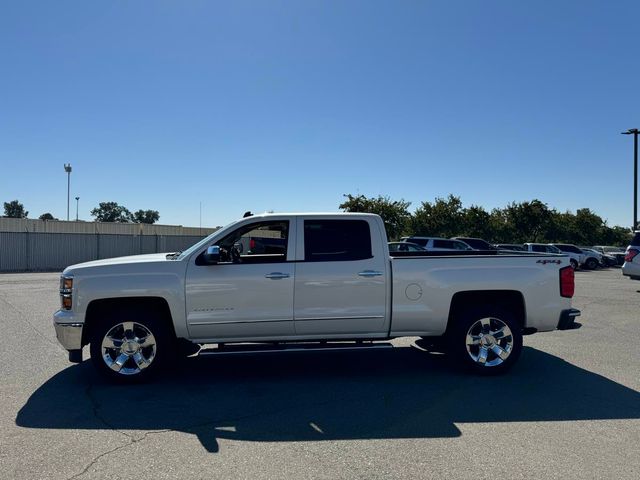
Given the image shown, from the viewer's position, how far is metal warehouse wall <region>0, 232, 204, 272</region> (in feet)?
97.3

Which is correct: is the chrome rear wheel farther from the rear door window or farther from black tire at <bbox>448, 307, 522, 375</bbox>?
the rear door window

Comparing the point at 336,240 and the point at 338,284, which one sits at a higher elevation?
the point at 336,240

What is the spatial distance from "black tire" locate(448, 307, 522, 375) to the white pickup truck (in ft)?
0.04

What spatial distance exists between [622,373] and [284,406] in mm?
4335

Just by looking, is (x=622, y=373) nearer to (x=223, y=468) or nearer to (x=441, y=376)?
(x=441, y=376)

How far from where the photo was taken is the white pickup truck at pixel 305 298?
6039 mm

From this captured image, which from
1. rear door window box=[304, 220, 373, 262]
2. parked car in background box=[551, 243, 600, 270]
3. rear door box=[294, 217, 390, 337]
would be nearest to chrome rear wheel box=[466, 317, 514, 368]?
rear door box=[294, 217, 390, 337]

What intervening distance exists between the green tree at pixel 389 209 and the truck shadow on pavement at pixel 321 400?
3995 centimetres

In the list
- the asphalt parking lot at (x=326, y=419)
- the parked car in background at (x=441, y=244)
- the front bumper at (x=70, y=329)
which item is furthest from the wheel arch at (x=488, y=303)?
the parked car in background at (x=441, y=244)

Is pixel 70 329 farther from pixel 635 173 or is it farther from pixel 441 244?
pixel 635 173

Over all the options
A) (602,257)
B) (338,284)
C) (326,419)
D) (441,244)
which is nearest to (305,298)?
(338,284)

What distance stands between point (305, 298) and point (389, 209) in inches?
1639

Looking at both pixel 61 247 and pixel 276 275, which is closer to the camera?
pixel 276 275

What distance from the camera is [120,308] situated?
6.13 metres
